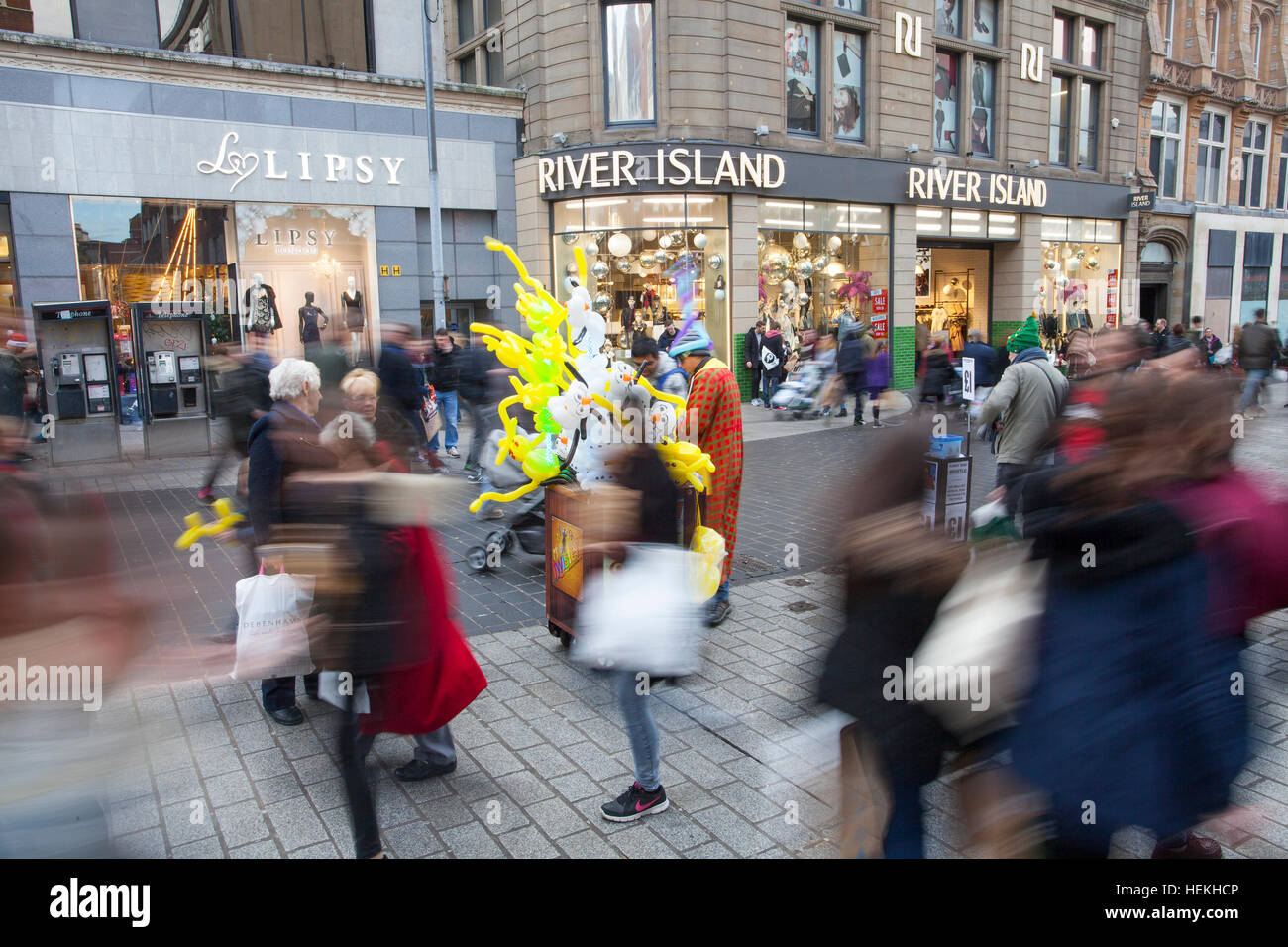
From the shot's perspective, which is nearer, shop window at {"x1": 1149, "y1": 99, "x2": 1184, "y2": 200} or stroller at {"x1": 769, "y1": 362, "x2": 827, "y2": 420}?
stroller at {"x1": 769, "y1": 362, "x2": 827, "y2": 420}

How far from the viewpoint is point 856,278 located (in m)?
20.6

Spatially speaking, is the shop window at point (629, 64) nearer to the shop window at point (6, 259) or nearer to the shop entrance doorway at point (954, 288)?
the shop entrance doorway at point (954, 288)

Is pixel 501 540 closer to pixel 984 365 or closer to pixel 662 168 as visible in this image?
pixel 984 365

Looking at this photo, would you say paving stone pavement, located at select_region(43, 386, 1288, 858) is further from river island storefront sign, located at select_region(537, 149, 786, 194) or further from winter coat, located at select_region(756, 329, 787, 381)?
river island storefront sign, located at select_region(537, 149, 786, 194)

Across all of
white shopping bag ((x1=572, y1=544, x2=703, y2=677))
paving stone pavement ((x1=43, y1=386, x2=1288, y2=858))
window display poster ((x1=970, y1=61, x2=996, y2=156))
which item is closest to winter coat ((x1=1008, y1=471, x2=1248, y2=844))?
paving stone pavement ((x1=43, y1=386, x2=1288, y2=858))

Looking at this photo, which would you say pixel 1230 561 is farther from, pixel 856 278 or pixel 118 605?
pixel 856 278

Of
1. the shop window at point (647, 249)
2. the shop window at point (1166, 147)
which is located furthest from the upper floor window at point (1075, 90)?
the shop window at point (647, 249)

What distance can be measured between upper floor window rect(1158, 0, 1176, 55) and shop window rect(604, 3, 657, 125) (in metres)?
18.7

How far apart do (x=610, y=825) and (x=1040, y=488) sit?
220cm

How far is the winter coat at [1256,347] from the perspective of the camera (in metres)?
14.0

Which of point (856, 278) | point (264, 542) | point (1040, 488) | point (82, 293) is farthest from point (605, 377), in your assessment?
point (856, 278)

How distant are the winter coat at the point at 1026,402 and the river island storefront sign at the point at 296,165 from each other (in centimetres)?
1499

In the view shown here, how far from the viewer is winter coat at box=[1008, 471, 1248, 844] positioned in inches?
94.5

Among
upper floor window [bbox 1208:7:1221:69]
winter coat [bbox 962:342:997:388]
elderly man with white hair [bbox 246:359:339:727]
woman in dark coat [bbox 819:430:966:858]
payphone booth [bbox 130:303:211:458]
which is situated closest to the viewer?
woman in dark coat [bbox 819:430:966:858]
